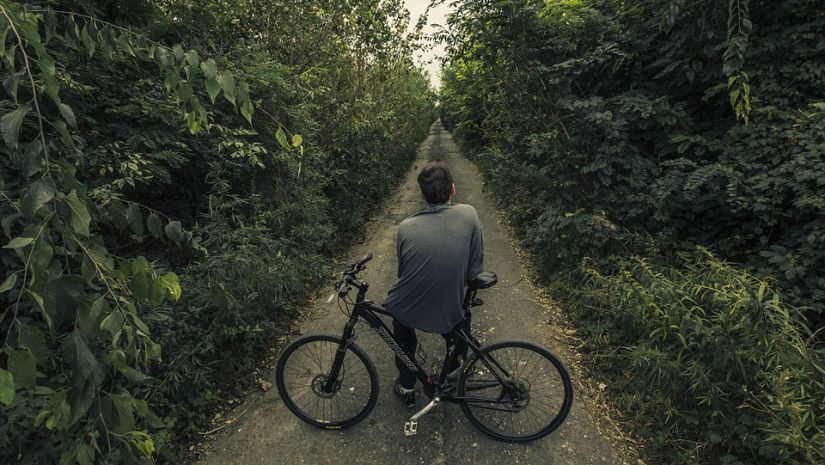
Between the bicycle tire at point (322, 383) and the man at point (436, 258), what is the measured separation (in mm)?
646

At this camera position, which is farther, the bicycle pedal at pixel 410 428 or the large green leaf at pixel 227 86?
the bicycle pedal at pixel 410 428

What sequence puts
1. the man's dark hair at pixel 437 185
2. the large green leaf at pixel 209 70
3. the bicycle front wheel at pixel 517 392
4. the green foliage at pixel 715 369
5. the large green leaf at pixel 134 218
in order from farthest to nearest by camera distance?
1. the bicycle front wheel at pixel 517 392
2. the man's dark hair at pixel 437 185
3. the green foliage at pixel 715 369
4. the large green leaf at pixel 134 218
5. the large green leaf at pixel 209 70

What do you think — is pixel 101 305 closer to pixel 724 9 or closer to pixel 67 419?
pixel 67 419

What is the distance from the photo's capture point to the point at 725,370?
2.73 m

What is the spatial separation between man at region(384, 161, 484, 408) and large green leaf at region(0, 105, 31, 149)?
1.82 m

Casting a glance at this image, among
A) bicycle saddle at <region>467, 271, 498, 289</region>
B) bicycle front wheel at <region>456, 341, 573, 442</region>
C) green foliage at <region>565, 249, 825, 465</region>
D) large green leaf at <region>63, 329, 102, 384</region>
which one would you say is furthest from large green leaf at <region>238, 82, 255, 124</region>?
green foliage at <region>565, 249, 825, 465</region>

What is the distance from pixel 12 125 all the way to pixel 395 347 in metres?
2.41

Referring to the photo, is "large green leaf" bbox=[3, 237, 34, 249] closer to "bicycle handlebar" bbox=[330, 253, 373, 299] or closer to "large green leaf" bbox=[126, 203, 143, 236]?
"large green leaf" bbox=[126, 203, 143, 236]

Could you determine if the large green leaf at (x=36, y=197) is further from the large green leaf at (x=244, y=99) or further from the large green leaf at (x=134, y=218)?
the large green leaf at (x=244, y=99)

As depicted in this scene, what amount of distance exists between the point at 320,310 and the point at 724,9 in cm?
572

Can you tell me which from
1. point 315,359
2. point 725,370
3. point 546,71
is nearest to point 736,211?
point 725,370

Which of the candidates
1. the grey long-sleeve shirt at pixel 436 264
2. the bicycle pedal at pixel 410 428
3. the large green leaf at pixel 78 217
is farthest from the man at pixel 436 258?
the large green leaf at pixel 78 217

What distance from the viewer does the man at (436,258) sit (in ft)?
7.84

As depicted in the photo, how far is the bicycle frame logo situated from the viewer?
273 centimetres
